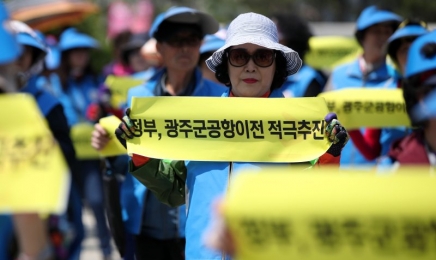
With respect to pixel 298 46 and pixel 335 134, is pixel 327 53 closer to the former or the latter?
pixel 298 46

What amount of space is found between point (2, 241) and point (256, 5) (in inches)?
740

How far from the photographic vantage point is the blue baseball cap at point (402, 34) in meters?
5.97

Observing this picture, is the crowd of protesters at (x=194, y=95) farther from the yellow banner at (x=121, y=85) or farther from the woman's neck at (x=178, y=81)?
the yellow banner at (x=121, y=85)

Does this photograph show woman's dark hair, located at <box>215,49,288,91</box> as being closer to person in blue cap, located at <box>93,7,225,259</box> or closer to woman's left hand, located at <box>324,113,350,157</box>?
woman's left hand, located at <box>324,113,350,157</box>

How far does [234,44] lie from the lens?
3.87 meters

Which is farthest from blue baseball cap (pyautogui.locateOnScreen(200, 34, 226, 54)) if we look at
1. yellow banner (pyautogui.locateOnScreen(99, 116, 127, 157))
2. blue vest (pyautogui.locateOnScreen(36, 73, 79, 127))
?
blue vest (pyautogui.locateOnScreen(36, 73, 79, 127))

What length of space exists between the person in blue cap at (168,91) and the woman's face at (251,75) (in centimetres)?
135

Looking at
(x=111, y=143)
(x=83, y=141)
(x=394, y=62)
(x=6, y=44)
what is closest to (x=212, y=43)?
(x=394, y=62)

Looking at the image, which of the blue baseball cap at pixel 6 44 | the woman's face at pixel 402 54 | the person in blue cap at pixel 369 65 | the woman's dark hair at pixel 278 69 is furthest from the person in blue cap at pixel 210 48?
the blue baseball cap at pixel 6 44

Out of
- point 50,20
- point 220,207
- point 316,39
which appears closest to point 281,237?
point 220,207

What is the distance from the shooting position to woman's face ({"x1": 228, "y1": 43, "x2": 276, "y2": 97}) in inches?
154

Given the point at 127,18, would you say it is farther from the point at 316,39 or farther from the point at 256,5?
the point at 316,39

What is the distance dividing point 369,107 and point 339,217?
3395mm

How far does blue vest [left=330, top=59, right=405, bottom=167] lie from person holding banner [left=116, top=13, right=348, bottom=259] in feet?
6.59
